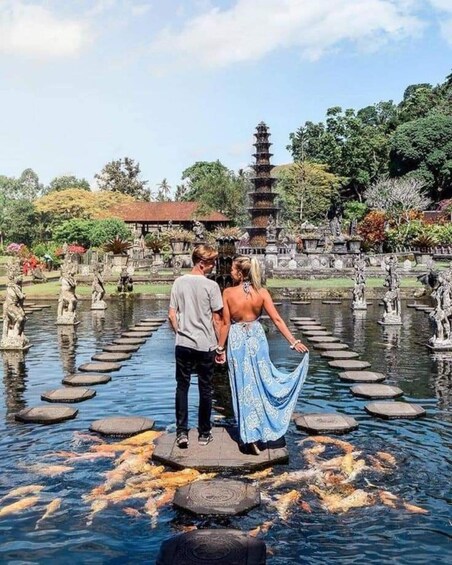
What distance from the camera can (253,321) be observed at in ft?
20.9

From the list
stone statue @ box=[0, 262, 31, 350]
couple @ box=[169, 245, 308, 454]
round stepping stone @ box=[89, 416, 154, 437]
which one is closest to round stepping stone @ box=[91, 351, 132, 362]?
stone statue @ box=[0, 262, 31, 350]

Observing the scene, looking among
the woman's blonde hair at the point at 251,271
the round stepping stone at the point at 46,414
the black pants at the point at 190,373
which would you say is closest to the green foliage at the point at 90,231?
the round stepping stone at the point at 46,414

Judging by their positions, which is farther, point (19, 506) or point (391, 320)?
point (391, 320)

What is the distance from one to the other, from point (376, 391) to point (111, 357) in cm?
575

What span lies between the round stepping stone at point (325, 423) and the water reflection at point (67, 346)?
17.9ft

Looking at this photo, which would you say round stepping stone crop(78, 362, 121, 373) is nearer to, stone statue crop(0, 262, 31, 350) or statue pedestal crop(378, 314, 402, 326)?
stone statue crop(0, 262, 31, 350)

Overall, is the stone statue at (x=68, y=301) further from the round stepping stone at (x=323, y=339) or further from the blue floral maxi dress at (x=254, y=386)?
the blue floral maxi dress at (x=254, y=386)

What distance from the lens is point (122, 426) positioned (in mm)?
7734

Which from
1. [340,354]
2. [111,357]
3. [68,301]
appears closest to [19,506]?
[111,357]

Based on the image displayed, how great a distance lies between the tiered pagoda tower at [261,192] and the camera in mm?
57562

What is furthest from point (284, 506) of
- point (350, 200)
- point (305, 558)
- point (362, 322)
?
point (350, 200)

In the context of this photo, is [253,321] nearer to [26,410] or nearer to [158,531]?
[158,531]

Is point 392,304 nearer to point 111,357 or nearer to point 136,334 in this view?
point 136,334

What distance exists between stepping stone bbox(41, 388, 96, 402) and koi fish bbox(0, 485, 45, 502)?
3.45 m
